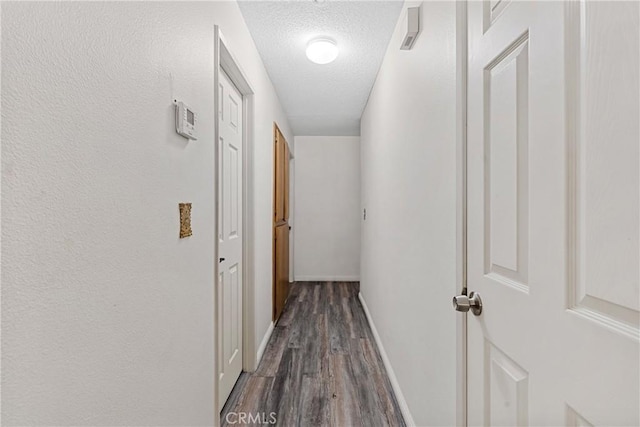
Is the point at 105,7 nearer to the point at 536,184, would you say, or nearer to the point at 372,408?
the point at 536,184

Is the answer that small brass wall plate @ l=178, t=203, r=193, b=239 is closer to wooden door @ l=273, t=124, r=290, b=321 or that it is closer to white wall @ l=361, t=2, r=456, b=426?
white wall @ l=361, t=2, r=456, b=426

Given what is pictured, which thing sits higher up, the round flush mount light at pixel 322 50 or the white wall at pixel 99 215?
the round flush mount light at pixel 322 50

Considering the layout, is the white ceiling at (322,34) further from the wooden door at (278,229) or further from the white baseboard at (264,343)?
the white baseboard at (264,343)

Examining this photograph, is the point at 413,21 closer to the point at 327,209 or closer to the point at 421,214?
the point at 421,214

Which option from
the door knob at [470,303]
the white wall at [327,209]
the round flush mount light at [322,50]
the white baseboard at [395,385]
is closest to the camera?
the door knob at [470,303]

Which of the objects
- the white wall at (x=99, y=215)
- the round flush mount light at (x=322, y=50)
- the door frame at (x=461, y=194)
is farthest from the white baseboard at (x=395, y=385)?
the round flush mount light at (x=322, y=50)

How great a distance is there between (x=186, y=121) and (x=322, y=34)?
4.94ft

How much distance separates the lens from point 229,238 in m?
2.12

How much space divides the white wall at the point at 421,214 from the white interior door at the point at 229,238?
3.46 feet

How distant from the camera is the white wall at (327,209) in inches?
215

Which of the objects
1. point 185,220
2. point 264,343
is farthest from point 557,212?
point 264,343

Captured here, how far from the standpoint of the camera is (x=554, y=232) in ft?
2.14

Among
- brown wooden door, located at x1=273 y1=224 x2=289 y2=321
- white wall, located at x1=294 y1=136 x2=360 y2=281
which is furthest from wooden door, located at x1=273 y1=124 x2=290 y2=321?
white wall, located at x1=294 y1=136 x2=360 y2=281

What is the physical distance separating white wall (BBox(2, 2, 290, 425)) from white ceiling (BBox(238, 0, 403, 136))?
879mm
